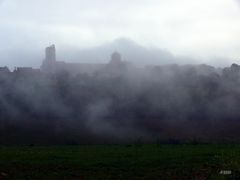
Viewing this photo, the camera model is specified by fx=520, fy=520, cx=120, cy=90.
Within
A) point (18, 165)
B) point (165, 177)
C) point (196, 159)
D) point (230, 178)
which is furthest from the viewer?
point (196, 159)

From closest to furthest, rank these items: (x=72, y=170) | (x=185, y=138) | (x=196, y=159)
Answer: (x=72, y=170), (x=196, y=159), (x=185, y=138)

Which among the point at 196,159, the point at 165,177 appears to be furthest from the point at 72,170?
the point at 196,159

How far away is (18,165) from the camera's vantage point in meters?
35.9

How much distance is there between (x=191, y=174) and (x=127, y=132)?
8819 centimetres

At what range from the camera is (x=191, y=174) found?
2978cm

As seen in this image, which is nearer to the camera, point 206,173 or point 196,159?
point 206,173

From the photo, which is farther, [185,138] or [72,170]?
[185,138]

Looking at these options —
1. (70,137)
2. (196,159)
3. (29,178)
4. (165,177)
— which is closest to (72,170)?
(29,178)

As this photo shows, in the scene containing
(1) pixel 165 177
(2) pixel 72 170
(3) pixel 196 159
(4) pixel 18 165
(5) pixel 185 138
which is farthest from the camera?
(5) pixel 185 138

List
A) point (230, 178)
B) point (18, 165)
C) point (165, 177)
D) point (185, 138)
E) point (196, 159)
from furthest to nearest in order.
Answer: point (185, 138) < point (196, 159) < point (18, 165) < point (165, 177) < point (230, 178)

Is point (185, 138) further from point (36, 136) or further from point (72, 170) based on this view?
point (72, 170)

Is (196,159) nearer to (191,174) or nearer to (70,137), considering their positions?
(191,174)

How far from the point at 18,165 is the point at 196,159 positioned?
12.9 m

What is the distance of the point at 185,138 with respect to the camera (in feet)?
371
